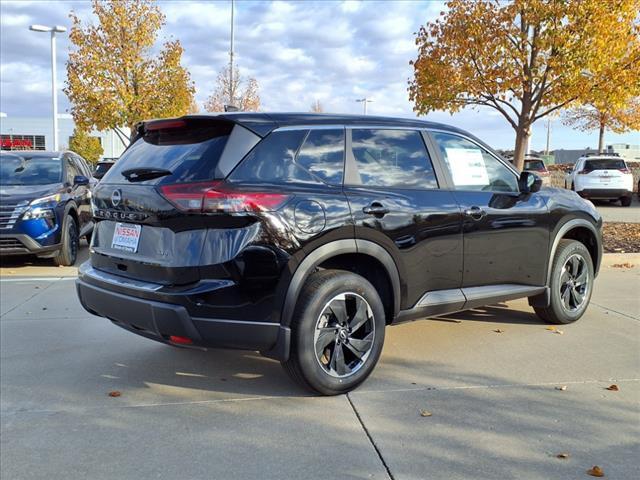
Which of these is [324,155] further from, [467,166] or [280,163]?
[467,166]

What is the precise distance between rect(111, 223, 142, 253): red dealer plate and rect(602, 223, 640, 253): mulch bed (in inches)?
325

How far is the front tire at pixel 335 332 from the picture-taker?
148 inches

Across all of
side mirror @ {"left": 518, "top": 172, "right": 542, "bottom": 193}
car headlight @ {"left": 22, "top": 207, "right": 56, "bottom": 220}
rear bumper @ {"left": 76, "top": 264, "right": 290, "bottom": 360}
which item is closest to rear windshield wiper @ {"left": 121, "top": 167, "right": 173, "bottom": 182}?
rear bumper @ {"left": 76, "top": 264, "right": 290, "bottom": 360}

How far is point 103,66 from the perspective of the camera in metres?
21.5

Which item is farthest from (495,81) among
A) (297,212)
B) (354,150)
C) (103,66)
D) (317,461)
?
(103,66)

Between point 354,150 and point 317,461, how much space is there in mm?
2072

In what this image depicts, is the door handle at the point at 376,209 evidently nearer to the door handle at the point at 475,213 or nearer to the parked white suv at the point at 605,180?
the door handle at the point at 475,213

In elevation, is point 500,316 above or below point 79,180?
below

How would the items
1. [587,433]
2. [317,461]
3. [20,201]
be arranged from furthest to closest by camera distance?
1. [20,201]
2. [587,433]
3. [317,461]

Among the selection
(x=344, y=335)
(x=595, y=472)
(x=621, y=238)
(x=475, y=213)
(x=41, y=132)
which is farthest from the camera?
(x=41, y=132)

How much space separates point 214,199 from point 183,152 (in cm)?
53

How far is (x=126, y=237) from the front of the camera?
3.91 m

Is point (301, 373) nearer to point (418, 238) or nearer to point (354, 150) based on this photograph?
point (418, 238)

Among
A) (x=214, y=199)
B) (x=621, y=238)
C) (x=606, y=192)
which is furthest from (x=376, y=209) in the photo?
(x=606, y=192)
